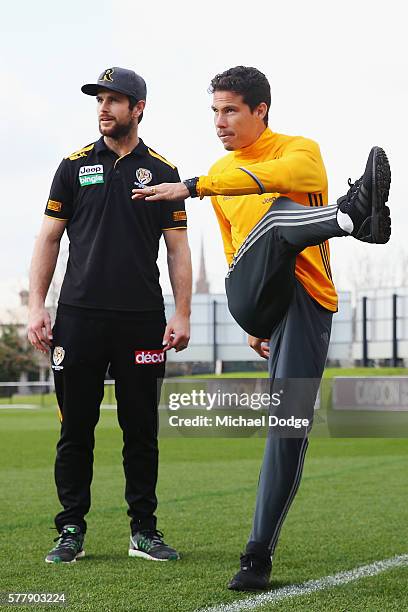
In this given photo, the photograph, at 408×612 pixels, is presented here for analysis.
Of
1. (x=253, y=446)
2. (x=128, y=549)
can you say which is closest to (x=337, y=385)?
(x=253, y=446)

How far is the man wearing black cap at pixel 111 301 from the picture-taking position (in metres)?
5.07

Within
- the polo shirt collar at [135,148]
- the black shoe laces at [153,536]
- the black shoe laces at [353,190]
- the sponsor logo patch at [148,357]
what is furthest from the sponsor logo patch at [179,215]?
the black shoe laces at [153,536]

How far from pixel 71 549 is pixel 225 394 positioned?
1167 millimetres

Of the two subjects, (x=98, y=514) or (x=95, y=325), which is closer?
(x=95, y=325)

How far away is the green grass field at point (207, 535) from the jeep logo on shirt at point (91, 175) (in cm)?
197

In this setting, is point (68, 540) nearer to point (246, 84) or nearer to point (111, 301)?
point (111, 301)

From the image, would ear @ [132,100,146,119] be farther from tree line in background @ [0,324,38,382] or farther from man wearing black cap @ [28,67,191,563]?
tree line in background @ [0,324,38,382]

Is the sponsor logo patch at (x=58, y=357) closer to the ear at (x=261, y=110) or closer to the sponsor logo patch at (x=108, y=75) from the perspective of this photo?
the sponsor logo patch at (x=108, y=75)

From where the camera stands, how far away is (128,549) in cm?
546

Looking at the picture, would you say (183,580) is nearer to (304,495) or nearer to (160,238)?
(160,238)

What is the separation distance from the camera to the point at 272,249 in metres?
4.16

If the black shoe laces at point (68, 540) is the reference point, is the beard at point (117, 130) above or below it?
above

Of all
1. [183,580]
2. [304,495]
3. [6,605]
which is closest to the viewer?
[6,605]

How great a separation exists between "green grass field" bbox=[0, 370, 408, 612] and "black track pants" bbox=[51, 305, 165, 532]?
0.38m
